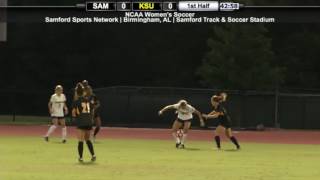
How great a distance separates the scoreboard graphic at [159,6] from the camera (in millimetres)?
21469

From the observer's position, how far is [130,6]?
21.7 meters

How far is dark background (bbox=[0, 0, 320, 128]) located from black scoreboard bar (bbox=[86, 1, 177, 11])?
69.5 ft

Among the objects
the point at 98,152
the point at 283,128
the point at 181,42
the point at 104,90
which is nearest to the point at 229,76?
the point at 283,128

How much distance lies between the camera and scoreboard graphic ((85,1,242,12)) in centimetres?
2147

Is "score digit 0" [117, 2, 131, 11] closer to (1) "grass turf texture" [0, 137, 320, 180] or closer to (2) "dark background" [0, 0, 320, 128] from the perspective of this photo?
(1) "grass turf texture" [0, 137, 320, 180]

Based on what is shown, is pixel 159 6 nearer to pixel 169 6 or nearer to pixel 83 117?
pixel 169 6

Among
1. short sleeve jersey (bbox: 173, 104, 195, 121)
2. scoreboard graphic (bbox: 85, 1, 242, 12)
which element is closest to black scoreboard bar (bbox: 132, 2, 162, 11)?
scoreboard graphic (bbox: 85, 1, 242, 12)

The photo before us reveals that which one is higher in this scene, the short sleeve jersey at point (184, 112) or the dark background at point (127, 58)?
the dark background at point (127, 58)

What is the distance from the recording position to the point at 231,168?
16.7m

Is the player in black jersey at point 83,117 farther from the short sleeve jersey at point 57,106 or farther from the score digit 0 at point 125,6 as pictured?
the short sleeve jersey at point 57,106

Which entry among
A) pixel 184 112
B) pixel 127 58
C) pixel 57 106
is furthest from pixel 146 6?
pixel 127 58

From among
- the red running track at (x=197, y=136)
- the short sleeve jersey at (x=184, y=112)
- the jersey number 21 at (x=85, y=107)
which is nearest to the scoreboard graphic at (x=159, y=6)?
the short sleeve jersey at (x=184, y=112)

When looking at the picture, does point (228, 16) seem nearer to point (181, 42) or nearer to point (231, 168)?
point (231, 168)

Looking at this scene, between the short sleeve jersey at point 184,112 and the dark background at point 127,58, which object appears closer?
the short sleeve jersey at point 184,112
